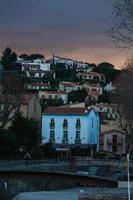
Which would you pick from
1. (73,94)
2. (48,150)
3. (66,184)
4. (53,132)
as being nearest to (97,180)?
(66,184)

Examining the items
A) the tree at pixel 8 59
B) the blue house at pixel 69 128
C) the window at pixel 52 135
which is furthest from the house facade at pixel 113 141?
the tree at pixel 8 59

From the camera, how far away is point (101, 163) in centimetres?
7944

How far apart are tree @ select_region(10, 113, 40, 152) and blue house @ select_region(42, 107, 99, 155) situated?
24.3 metres

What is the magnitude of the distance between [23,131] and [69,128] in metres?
28.5

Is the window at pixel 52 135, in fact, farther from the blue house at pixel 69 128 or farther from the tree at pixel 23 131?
the tree at pixel 23 131

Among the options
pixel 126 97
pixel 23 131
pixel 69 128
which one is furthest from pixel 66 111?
pixel 126 97

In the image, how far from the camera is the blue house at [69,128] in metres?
106

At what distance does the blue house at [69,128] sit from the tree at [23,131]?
2433 cm

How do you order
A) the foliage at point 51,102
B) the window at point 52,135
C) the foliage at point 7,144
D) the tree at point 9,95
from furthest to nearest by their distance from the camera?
1. the foliage at point 51,102
2. the window at point 52,135
3. the tree at point 9,95
4. the foliage at point 7,144

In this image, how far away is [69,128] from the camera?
108 meters

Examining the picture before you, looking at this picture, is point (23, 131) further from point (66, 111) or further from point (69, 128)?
point (69, 128)

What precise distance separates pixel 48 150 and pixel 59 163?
783 inches

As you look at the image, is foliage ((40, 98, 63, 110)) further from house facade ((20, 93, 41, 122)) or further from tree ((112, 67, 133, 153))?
tree ((112, 67, 133, 153))

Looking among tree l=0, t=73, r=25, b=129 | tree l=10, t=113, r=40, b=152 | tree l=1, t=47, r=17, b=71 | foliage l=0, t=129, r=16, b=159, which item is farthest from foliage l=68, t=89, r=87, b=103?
foliage l=0, t=129, r=16, b=159
